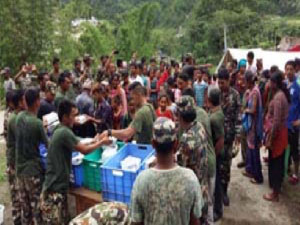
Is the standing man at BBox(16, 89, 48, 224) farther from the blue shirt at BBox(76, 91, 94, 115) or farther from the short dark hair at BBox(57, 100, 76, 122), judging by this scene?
the blue shirt at BBox(76, 91, 94, 115)

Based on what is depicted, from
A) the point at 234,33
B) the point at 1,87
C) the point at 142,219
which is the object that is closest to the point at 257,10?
the point at 234,33

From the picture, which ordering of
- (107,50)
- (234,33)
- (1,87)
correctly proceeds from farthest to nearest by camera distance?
(234,33)
(107,50)
(1,87)

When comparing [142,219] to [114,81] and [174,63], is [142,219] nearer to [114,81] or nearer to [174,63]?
[114,81]

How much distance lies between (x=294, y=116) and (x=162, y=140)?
4.08m

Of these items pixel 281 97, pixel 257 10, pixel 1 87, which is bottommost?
pixel 1 87

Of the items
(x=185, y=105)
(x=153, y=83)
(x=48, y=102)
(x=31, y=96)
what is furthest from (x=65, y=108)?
(x=153, y=83)

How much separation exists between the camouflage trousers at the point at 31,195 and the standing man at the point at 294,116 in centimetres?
399

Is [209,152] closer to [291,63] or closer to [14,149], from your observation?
[14,149]

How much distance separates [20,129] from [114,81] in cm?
298

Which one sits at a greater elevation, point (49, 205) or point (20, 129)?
point (20, 129)

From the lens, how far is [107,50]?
24688mm

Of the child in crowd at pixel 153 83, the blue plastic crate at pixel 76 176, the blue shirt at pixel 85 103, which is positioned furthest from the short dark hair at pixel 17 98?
the child in crowd at pixel 153 83

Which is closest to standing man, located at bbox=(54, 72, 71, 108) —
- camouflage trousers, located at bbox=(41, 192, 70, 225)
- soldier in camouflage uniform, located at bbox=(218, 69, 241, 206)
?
camouflage trousers, located at bbox=(41, 192, 70, 225)

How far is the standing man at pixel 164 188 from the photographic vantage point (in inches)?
104
